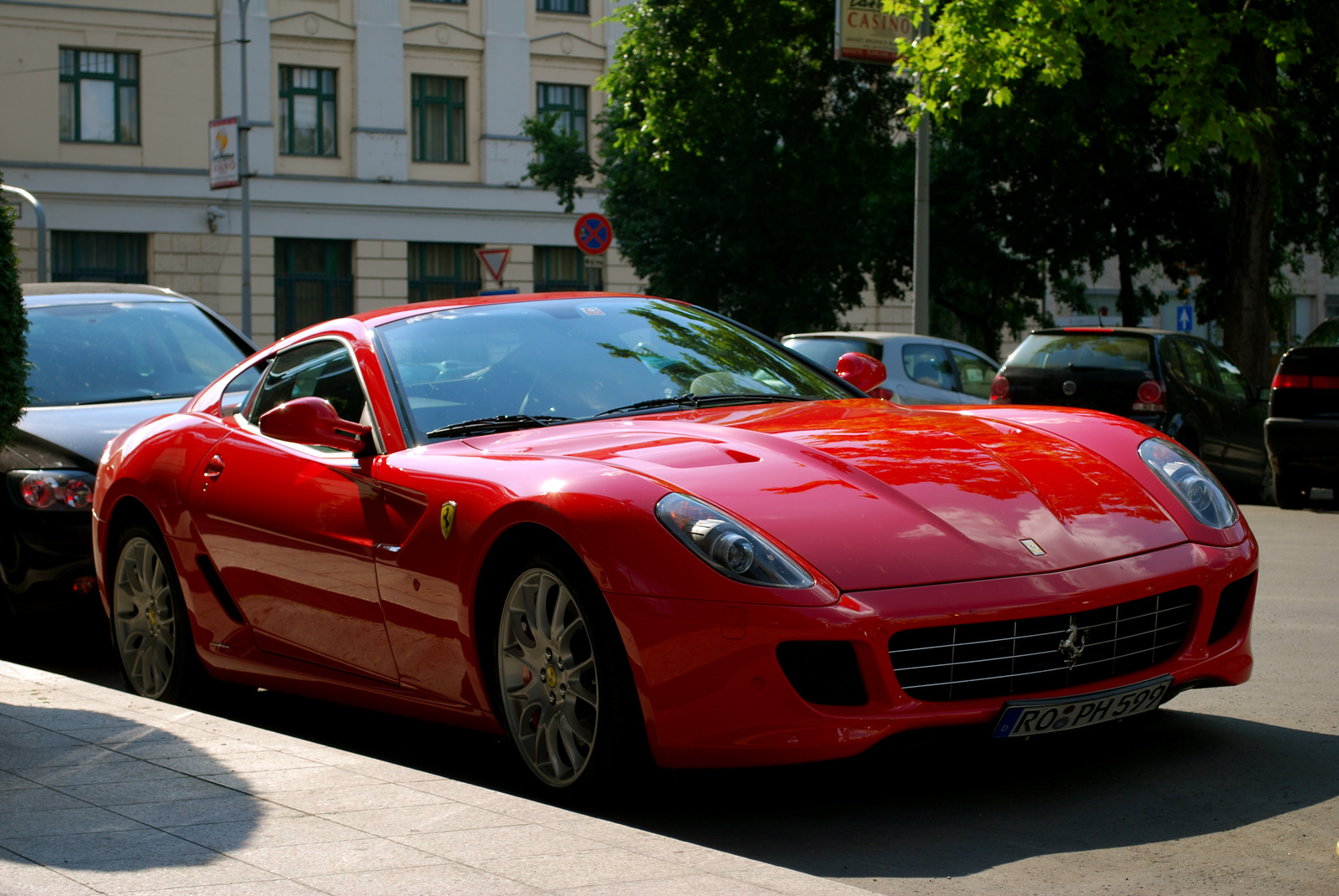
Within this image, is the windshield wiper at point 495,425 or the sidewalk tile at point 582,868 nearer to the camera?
the sidewalk tile at point 582,868

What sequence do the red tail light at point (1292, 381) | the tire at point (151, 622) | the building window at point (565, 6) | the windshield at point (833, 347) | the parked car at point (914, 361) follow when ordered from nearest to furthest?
Answer: the tire at point (151, 622) → the red tail light at point (1292, 381) → the windshield at point (833, 347) → the parked car at point (914, 361) → the building window at point (565, 6)

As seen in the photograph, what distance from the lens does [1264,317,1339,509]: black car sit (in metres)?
13.1

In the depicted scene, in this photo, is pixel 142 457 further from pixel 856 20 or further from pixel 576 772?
pixel 856 20

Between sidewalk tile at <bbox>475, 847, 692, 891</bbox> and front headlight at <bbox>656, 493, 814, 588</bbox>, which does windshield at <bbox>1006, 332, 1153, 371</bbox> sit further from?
sidewalk tile at <bbox>475, 847, 692, 891</bbox>

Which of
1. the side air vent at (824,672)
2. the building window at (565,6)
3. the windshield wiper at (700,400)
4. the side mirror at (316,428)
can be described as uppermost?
the building window at (565,6)

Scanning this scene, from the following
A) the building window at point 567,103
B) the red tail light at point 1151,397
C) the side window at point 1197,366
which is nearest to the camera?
the red tail light at point 1151,397

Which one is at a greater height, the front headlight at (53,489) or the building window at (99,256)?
the building window at (99,256)

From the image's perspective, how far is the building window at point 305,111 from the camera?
3881 cm

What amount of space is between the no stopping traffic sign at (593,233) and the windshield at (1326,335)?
28.6 feet

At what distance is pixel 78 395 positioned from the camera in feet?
27.1

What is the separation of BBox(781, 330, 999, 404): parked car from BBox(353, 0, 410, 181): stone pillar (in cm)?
2402

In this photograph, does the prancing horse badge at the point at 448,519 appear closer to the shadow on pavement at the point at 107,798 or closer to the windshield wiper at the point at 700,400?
the windshield wiper at the point at 700,400

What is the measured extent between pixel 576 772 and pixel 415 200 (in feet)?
121

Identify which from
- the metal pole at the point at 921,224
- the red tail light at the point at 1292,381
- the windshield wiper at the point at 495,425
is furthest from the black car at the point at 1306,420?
the windshield wiper at the point at 495,425
